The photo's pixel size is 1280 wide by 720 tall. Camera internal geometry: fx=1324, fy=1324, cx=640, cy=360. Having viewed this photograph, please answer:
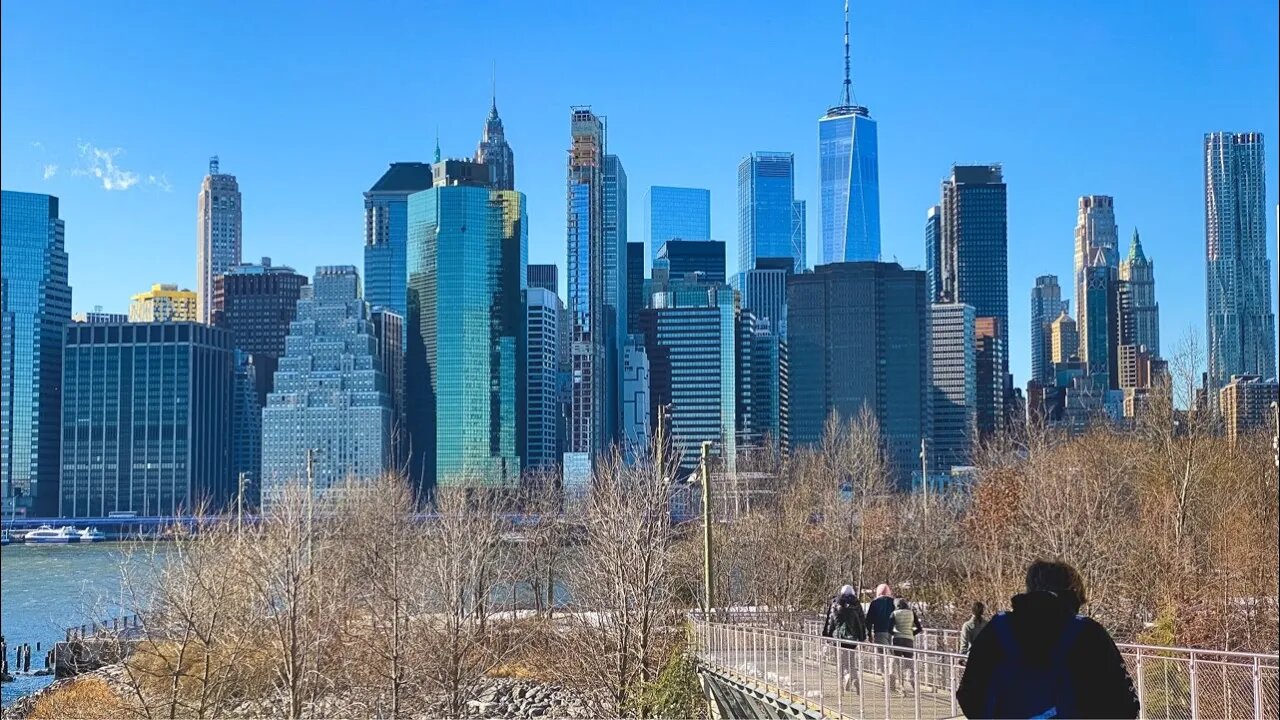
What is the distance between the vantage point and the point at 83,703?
38156 millimetres

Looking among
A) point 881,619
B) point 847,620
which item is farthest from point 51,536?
point 881,619

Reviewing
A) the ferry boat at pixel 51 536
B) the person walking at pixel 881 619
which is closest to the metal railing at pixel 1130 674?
the person walking at pixel 881 619

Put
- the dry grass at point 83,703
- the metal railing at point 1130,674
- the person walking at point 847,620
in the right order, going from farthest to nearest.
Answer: the dry grass at point 83,703 < the person walking at point 847,620 < the metal railing at point 1130,674

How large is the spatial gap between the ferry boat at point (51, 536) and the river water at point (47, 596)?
72.3ft

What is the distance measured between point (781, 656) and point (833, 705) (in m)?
3.63

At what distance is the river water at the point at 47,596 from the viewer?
2079 inches

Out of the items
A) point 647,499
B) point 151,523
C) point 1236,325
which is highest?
point 1236,325

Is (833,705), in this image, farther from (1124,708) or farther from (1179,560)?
(1179,560)

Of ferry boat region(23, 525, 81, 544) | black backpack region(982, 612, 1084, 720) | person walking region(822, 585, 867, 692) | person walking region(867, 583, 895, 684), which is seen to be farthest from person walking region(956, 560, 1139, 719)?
ferry boat region(23, 525, 81, 544)

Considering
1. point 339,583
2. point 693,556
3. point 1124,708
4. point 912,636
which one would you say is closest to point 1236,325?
point 693,556

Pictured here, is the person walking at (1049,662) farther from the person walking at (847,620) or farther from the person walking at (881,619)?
the person walking at (881,619)

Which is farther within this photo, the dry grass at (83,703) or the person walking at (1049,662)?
the dry grass at (83,703)

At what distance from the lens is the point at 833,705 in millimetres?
18594

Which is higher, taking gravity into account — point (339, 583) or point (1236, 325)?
point (1236, 325)
